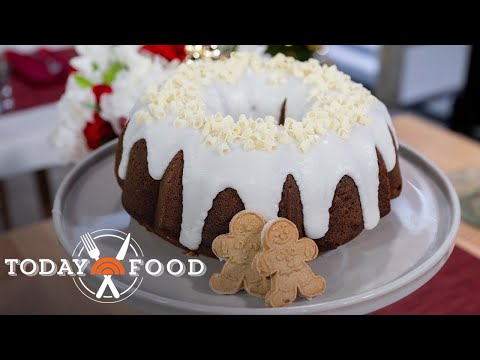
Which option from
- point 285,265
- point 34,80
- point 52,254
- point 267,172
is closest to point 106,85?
point 52,254

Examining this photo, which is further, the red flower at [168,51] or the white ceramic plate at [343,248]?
the red flower at [168,51]

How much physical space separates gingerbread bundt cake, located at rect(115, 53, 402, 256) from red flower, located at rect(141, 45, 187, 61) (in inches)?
9.5

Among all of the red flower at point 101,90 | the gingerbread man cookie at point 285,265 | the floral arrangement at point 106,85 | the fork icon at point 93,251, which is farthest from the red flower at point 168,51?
the gingerbread man cookie at point 285,265

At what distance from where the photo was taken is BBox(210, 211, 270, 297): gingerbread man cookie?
2.59ft

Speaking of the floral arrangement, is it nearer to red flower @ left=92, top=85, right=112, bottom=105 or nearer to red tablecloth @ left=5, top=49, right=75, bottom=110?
red flower @ left=92, top=85, right=112, bottom=105

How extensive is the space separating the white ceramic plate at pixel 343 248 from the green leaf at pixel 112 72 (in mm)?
168

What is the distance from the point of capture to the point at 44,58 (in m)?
2.01

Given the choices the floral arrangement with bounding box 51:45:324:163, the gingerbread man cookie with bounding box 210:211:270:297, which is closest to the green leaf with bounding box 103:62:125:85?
the floral arrangement with bounding box 51:45:324:163

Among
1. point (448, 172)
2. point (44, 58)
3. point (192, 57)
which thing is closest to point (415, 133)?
point (448, 172)

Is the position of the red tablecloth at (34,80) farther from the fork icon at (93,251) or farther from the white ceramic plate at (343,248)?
the fork icon at (93,251)

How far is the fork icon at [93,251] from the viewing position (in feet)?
2.52
